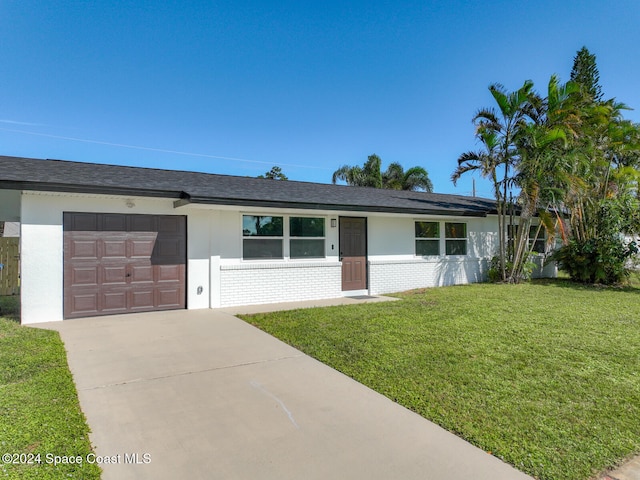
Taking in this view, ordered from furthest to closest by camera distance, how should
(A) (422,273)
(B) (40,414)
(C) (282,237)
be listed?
(A) (422,273) → (C) (282,237) → (B) (40,414)

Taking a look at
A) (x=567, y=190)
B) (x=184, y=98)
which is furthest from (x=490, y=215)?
(x=184, y=98)

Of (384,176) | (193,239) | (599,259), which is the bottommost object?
(599,259)

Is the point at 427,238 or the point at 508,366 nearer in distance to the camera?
the point at 508,366

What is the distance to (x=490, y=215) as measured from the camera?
13.8m

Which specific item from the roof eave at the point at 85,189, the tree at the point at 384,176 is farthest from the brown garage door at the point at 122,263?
the tree at the point at 384,176

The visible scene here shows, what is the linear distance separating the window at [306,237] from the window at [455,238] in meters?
5.27

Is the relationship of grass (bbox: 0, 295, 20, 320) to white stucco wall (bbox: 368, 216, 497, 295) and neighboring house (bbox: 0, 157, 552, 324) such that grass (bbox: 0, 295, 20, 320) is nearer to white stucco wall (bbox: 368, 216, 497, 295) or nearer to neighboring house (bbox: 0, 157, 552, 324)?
neighboring house (bbox: 0, 157, 552, 324)

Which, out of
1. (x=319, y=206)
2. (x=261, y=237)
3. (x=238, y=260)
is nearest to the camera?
(x=238, y=260)

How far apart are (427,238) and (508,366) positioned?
8412 mm

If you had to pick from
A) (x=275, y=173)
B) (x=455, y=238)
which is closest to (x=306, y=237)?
(x=455, y=238)

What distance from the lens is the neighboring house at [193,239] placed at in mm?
7379

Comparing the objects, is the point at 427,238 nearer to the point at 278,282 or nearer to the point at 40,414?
the point at 278,282

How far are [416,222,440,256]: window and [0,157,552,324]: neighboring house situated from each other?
49mm

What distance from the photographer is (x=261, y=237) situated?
970cm
